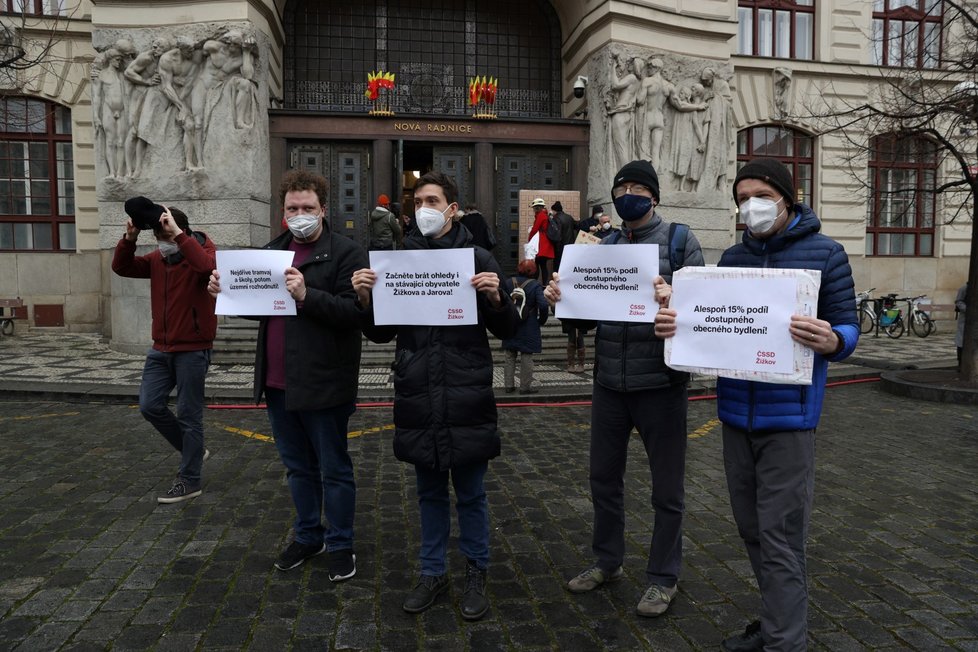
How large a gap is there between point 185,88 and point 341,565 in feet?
44.0

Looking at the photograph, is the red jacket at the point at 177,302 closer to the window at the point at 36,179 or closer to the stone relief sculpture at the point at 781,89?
the window at the point at 36,179

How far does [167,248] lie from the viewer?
5129 millimetres

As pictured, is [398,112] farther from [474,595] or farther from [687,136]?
[474,595]

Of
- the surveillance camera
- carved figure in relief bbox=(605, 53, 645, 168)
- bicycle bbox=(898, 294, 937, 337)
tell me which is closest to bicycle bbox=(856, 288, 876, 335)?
bicycle bbox=(898, 294, 937, 337)

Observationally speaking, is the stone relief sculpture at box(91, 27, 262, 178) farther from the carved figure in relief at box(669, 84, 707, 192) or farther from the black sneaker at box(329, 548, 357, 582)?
the black sneaker at box(329, 548, 357, 582)

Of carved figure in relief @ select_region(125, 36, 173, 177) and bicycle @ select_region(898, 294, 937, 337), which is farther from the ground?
carved figure in relief @ select_region(125, 36, 173, 177)

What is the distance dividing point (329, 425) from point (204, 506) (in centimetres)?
187

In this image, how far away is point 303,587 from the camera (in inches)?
149

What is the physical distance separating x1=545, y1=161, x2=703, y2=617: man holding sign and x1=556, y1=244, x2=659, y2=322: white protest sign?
3.0 inches

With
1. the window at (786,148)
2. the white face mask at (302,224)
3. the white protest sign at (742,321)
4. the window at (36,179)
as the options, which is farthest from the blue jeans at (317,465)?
the window at (786,148)

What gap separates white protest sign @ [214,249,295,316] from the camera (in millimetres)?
3809

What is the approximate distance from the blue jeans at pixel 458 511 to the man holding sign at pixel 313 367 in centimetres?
55

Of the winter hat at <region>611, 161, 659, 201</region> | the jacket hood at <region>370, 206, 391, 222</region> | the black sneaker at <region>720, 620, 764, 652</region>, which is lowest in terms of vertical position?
the black sneaker at <region>720, 620, 764, 652</region>

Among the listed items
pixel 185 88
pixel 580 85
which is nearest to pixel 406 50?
pixel 580 85
